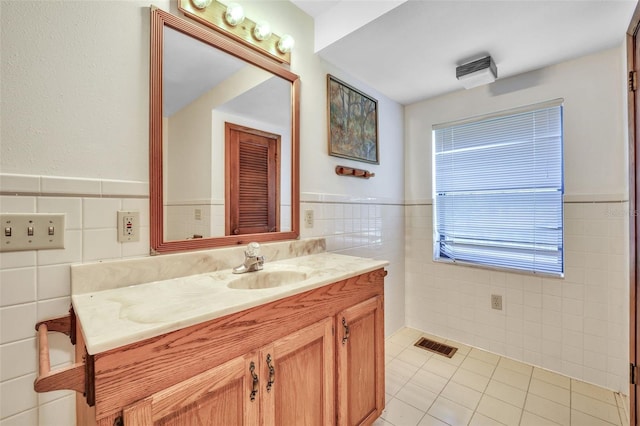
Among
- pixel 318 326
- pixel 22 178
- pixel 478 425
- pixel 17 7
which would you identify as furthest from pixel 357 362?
pixel 17 7

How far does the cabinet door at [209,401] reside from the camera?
64 cm

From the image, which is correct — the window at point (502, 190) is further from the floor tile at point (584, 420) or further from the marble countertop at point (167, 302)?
the marble countertop at point (167, 302)

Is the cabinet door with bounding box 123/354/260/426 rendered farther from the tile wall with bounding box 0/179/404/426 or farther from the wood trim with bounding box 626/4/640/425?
the wood trim with bounding box 626/4/640/425

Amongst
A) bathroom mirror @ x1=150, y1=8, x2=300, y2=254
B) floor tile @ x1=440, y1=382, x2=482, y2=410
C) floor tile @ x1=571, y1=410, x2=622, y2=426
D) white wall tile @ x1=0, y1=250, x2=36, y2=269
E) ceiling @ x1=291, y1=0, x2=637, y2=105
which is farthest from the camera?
floor tile @ x1=440, y1=382, x2=482, y2=410

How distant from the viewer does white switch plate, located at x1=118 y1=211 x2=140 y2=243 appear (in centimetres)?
100

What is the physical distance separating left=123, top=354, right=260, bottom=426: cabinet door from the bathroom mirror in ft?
1.88

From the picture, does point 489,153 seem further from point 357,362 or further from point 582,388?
point 357,362

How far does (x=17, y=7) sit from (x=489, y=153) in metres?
2.66

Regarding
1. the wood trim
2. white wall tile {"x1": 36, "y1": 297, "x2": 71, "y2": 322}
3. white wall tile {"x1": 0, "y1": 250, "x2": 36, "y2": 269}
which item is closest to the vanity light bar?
white wall tile {"x1": 0, "y1": 250, "x2": 36, "y2": 269}

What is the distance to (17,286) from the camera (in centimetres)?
82

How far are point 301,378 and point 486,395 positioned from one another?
140 cm

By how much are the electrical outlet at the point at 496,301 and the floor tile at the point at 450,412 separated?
0.88 m

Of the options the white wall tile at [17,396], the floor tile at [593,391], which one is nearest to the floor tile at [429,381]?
the floor tile at [593,391]

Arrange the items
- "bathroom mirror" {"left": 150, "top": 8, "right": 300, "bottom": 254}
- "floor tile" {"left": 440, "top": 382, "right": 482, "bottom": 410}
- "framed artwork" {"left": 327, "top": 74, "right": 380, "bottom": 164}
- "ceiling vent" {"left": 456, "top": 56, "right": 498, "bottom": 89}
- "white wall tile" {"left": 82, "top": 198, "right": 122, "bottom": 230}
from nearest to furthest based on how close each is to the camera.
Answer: "white wall tile" {"left": 82, "top": 198, "right": 122, "bottom": 230} → "bathroom mirror" {"left": 150, "top": 8, "right": 300, "bottom": 254} → "floor tile" {"left": 440, "top": 382, "right": 482, "bottom": 410} → "ceiling vent" {"left": 456, "top": 56, "right": 498, "bottom": 89} → "framed artwork" {"left": 327, "top": 74, "right": 380, "bottom": 164}
